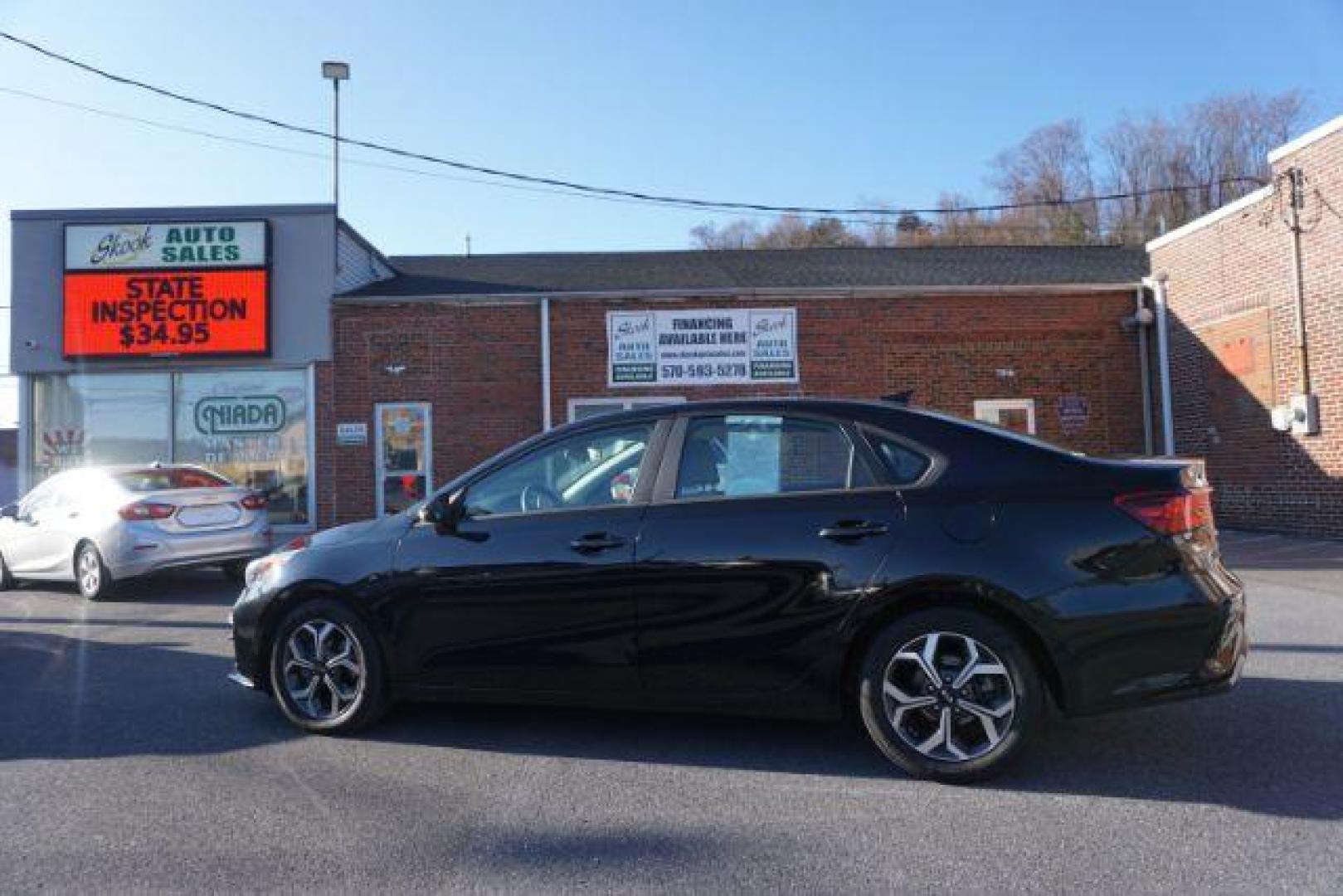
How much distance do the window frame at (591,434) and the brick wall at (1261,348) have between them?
11.2 meters

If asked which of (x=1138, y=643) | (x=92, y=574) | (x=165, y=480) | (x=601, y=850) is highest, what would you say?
(x=165, y=480)

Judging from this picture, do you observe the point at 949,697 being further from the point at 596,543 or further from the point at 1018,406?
the point at 1018,406

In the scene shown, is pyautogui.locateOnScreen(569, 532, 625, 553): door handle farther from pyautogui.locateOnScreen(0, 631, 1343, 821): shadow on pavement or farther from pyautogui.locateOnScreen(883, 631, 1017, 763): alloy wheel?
pyautogui.locateOnScreen(883, 631, 1017, 763): alloy wheel

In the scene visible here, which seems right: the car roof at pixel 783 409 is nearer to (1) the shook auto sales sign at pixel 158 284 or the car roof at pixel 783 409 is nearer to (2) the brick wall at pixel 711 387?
(2) the brick wall at pixel 711 387

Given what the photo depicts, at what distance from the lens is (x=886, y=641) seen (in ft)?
13.3

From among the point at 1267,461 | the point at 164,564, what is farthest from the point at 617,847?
the point at 1267,461

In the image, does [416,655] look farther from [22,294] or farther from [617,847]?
[22,294]

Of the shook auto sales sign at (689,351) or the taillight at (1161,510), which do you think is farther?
the shook auto sales sign at (689,351)

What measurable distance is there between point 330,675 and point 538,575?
1.24 metres

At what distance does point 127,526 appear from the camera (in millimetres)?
9836

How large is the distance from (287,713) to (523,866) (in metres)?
2.11

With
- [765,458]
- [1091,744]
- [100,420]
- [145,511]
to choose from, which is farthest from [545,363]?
[1091,744]

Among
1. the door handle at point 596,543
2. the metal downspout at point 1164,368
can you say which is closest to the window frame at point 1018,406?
the metal downspout at point 1164,368

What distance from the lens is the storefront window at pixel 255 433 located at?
15852 mm
